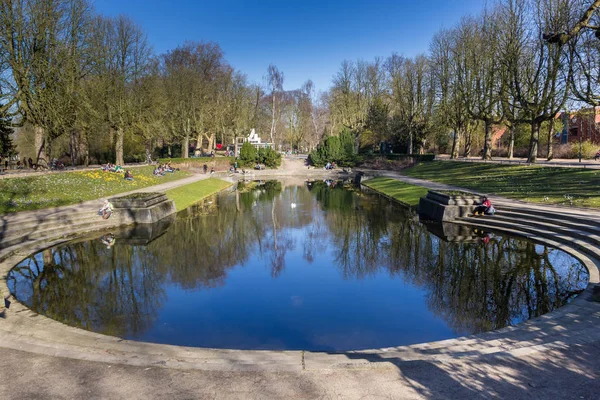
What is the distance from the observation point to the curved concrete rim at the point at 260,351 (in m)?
6.27

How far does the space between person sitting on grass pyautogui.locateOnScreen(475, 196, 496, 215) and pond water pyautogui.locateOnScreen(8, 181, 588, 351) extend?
7.88 feet

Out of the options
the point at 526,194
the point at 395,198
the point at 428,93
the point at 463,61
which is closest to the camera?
the point at 526,194

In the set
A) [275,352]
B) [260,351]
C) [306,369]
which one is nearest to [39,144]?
[260,351]

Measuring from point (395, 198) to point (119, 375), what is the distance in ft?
92.0

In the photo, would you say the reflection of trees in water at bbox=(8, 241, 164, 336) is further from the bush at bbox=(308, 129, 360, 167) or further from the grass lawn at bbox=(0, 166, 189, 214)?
the bush at bbox=(308, 129, 360, 167)


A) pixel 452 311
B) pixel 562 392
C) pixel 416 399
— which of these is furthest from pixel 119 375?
pixel 452 311

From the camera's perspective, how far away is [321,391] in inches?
213

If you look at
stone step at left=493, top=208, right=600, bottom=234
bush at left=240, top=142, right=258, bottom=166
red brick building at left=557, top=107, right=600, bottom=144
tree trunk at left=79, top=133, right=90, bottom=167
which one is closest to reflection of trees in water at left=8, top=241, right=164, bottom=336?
stone step at left=493, top=208, right=600, bottom=234

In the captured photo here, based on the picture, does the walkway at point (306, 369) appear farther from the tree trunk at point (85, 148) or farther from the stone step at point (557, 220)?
the tree trunk at point (85, 148)

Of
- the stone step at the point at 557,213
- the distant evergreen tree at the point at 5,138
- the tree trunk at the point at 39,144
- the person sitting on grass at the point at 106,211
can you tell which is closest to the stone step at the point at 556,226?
the stone step at the point at 557,213

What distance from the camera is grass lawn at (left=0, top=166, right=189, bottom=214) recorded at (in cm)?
1986

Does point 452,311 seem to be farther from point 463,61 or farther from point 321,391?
point 463,61

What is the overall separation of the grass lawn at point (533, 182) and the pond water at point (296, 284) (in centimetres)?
714

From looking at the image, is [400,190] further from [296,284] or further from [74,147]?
[74,147]
